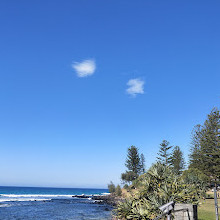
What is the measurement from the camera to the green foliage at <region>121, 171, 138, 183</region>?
8760 cm

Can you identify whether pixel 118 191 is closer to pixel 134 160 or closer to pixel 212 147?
pixel 134 160

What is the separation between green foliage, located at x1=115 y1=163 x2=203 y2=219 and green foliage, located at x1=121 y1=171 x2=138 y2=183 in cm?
7665

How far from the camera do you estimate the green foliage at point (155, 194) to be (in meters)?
11.5

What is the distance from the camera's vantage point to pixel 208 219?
1848cm

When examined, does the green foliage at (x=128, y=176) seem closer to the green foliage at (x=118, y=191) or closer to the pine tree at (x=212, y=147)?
the green foliage at (x=118, y=191)

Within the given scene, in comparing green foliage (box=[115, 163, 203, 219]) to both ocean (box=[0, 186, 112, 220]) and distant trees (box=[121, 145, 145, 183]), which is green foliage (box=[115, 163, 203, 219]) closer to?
ocean (box=[0, 186, 112, 220])

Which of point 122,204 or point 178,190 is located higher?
point 178,190

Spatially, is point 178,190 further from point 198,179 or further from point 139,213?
point 198,179

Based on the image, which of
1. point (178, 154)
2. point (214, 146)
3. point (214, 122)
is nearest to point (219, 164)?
point (214, 146)

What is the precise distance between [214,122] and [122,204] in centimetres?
3830

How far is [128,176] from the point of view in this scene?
3494 inches

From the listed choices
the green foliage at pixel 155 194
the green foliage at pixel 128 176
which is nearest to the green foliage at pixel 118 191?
the green foliage at pixel 128 176

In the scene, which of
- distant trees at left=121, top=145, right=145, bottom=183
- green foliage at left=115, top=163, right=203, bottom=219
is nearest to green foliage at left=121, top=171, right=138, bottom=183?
distant trees at left=121, top=145, right=145, bottom=183

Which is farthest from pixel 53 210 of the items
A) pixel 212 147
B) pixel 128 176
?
pixel 128 176
